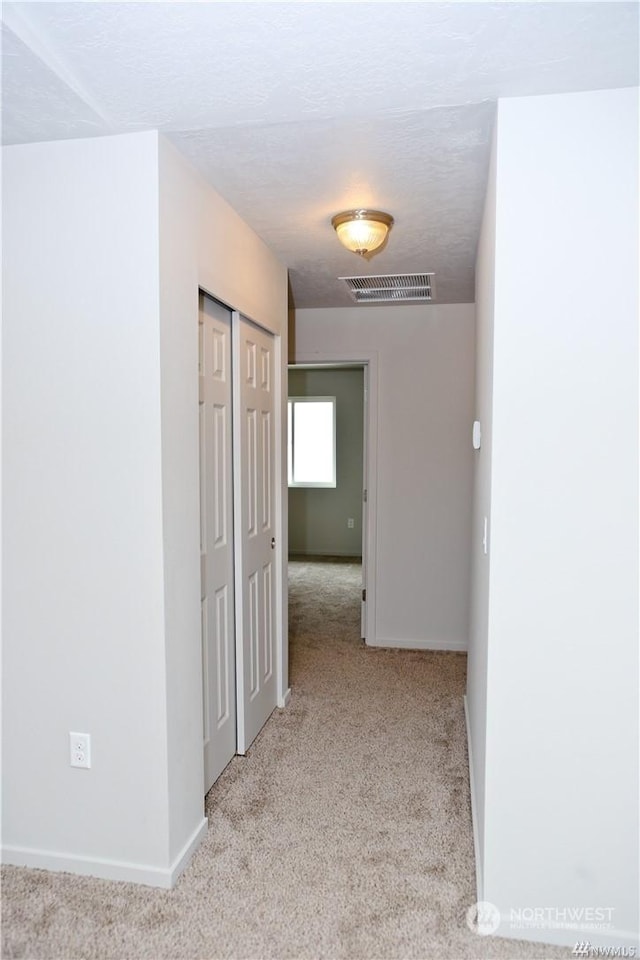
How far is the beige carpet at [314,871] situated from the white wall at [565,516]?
0.31 m

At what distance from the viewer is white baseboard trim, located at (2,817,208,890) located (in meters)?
2.08

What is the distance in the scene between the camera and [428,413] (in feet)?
14.4

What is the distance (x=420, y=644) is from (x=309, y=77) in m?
3.61

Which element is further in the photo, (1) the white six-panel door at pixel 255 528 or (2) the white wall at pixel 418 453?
(2) the white wall at pixel 418 453

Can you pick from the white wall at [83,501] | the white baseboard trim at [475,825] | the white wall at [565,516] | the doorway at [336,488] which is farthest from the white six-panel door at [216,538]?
the doorway at [336,488]

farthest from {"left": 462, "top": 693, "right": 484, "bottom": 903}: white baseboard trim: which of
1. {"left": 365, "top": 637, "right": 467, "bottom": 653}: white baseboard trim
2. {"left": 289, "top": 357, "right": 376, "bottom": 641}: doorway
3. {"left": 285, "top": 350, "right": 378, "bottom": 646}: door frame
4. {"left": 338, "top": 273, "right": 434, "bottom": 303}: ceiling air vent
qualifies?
{"left": 289, "top": 357, "right": 376, "bottom": 641}: doorway

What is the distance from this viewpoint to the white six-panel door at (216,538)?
2.59 metres

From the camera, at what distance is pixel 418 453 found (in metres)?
4.42

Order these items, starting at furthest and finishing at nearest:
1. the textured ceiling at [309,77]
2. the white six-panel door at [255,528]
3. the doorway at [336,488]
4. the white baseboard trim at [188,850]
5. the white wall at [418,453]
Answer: the doorway at [336,488] < the white wall at [418,453] < the white six-panel door at [255,528] < the white baseboard trim at [188,850] < the textured ceiling at [309,77]

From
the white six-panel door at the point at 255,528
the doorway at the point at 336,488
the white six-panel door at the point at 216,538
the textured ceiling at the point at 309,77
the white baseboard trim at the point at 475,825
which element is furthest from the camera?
the doorway at the point at 336,488

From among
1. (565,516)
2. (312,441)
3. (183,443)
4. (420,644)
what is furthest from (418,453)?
(312,441)

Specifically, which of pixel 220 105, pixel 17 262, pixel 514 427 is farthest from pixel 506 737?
pixel 17 262

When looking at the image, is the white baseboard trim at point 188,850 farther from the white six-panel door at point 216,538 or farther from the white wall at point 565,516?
the white wall at point 565,516

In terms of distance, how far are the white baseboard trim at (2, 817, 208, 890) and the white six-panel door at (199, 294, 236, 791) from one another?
0.53 m
